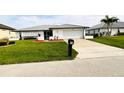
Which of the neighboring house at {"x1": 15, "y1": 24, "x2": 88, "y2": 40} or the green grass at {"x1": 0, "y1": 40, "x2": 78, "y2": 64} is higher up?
the neighboring house at {"x1": 15, "y1": 24, "x2": 88, "y2": 40}

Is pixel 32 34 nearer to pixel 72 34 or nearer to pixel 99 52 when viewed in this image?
pixel 72 34

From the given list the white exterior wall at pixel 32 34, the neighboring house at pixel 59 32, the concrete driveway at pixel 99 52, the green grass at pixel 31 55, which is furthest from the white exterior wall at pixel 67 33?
the green grass at pixel 31 55

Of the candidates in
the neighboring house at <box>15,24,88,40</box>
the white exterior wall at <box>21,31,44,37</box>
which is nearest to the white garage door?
the neighboring house at <box>15,24,88,40</box>

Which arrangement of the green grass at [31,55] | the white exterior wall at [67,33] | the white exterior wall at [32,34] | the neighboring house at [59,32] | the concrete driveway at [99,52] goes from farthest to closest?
the white exterior wall at [32,34] < the white exterior wall at [67,33] < the neighboring house at [59,32] < the concrete driveway at [99,52] < the green grass at [31,55]

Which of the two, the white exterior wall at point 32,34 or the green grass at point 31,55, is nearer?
the green grass at point 31,55

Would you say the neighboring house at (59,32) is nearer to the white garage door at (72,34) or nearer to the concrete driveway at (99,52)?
the white garage door at (72,34)

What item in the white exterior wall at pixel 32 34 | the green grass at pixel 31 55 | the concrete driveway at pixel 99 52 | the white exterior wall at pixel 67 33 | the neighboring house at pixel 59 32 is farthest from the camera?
the white exterior wall at pixel 32 34

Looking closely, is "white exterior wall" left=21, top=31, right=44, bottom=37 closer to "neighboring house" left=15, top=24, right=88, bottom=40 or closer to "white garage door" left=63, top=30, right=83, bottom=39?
"neighboring house" left=15, top=24, right=88, bottom=40

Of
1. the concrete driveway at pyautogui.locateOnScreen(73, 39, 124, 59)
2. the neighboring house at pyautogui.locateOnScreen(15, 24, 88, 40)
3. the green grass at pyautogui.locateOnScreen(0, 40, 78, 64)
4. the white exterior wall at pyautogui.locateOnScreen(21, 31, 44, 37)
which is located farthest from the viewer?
the white exterior wall at pyautogui.locateOnScreen(21, 31, 44, 37)

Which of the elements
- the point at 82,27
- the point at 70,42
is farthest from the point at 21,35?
the point at 70,42
